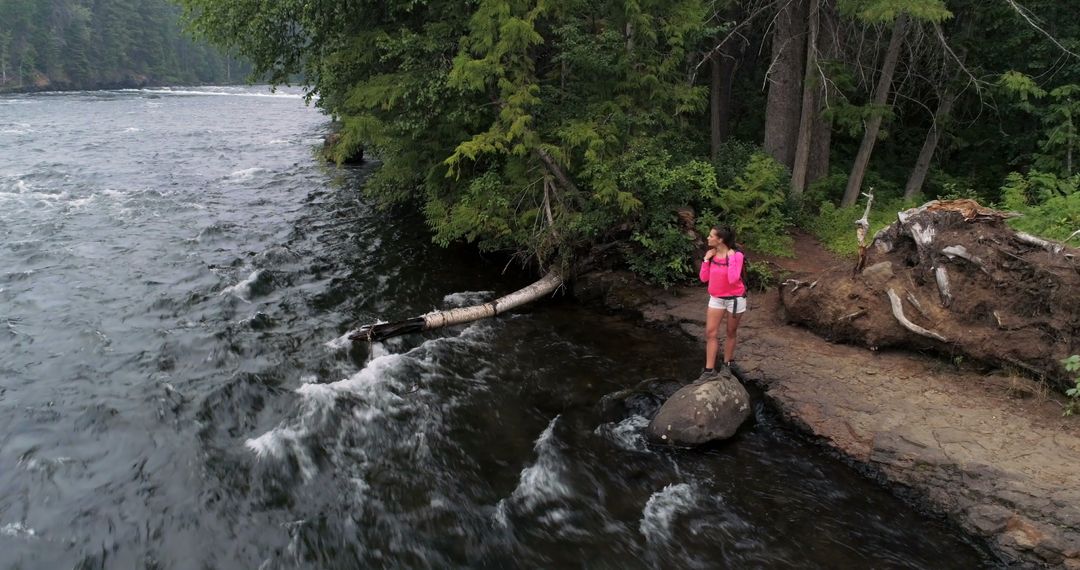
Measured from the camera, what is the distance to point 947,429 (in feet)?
22.4

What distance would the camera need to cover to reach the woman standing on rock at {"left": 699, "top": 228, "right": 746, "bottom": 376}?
7.65 m

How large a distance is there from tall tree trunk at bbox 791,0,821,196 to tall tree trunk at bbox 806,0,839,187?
15cm

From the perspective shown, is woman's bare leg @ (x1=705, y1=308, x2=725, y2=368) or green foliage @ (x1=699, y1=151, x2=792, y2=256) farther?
green foliage @ (x1=699, y1=151, x2=792, y2=256)

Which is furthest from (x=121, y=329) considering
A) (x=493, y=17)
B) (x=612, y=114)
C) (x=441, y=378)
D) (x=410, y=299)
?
(x=612, y=114)

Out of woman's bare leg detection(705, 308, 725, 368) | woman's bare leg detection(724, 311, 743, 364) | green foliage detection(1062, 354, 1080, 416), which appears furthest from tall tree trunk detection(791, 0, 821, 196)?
green foliage detection(1062, 354, 1080, 416)

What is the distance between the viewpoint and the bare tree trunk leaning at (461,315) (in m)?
9.88

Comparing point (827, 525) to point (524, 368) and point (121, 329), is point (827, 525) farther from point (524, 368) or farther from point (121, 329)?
point (121, 329)

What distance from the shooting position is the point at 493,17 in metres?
10.9

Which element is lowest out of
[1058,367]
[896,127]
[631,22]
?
[1058,367]

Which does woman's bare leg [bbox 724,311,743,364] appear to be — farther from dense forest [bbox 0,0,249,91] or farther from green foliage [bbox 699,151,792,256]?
dense forest [bbox 0,0,249,91]

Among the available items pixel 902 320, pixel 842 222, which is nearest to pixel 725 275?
pixel 902 320

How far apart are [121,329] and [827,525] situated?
1086 centimetres

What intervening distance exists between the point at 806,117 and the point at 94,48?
100m

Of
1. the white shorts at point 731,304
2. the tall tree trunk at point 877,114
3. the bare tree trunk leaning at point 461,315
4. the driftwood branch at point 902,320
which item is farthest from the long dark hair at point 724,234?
the tall tree trunk at point 877,114
